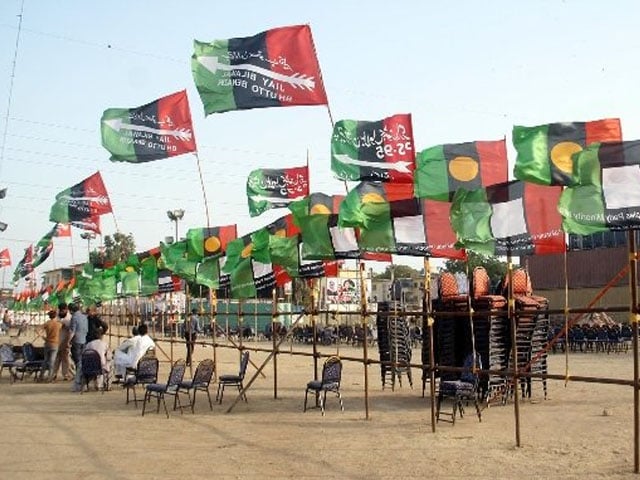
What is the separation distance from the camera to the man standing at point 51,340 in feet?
62.6

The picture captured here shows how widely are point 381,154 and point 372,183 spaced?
131 cm

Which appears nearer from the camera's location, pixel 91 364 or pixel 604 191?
pixel 604 191

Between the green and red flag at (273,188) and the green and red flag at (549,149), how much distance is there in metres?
9.64

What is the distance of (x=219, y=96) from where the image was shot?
42.6 feet

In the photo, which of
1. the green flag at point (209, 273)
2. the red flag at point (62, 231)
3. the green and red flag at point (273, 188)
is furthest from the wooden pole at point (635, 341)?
the red flag at point (62, 231)

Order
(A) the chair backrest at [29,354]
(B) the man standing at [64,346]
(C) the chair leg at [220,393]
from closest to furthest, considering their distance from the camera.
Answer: (C) the chair leg at [220,393] → (B) the man standing at [64,346] → (A) the chair backrest at [29,354]

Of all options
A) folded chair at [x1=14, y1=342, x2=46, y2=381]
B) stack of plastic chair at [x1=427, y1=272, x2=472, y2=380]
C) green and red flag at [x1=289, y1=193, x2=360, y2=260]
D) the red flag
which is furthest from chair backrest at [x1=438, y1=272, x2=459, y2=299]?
the red flag

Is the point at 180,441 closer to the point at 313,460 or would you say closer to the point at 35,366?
the point at 313,460

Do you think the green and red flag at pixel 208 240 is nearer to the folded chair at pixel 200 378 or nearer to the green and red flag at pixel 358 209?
the folded chair at pixel 200 378

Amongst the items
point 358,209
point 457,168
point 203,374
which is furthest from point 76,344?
point 457,168

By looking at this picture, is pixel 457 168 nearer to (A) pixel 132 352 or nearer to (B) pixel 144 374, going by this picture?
(B) pixel 144 374

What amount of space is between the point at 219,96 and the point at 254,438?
5888mm

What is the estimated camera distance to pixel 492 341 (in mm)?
13672

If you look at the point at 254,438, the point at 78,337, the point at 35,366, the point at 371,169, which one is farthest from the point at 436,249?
the point at 35,366
